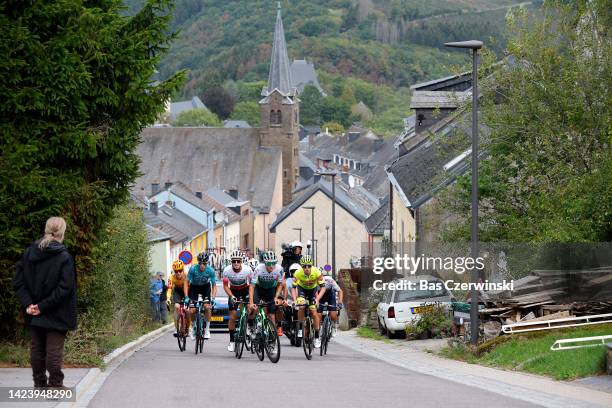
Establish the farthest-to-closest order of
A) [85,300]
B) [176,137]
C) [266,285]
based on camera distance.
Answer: [176,137], [266,285], [85,300]

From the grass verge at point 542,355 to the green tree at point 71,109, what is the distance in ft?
20.7

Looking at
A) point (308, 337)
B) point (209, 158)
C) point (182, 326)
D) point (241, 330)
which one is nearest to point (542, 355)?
point (308, 337)

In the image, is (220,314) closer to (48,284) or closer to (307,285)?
(307,285)

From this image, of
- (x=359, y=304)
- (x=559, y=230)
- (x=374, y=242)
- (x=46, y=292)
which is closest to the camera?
(x=46, y=292)

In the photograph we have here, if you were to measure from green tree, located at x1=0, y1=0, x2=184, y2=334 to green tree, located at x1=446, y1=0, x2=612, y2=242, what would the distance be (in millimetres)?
10744

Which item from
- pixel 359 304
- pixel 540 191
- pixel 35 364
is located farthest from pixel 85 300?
pixel 359 304

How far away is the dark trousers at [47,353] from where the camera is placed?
10562 millimetres

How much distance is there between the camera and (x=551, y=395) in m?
12.6

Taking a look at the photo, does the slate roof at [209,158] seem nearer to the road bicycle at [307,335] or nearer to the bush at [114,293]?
the bush at [114,293]

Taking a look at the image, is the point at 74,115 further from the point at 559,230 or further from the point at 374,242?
the point at 374,242

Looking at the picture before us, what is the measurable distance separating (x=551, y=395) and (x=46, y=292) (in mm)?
5673

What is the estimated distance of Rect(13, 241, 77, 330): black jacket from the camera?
10.5 metres

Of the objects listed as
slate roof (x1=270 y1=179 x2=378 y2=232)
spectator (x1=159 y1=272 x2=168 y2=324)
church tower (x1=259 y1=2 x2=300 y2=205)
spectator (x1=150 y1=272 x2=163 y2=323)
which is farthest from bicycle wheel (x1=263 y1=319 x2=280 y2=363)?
church tower (x1=259 y1=2 x2=300 y2=205)

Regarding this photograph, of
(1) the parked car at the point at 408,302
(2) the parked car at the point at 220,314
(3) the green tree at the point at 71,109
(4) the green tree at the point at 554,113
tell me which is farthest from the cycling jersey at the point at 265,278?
(2) the parked car at the point at 220,314
